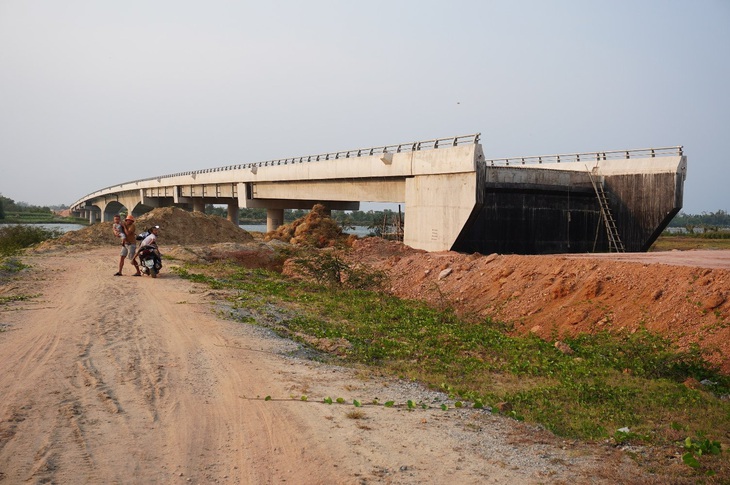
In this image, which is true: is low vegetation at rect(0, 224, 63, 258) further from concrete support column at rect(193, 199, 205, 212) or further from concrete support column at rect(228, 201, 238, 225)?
concrete support column at rect(193, 199, 205, 212)

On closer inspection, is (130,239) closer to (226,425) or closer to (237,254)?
(237,254)

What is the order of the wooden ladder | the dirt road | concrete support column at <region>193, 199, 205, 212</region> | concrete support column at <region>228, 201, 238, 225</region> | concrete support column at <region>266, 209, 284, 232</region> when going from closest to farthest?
the dirt road
the wooden ladder
concrete support column at <region>266, 209, 284, 232</region>
concrete support column at <region>228, 201, 238, 225</region>
concrete support column at <region>193, 199, 205, 212</region>

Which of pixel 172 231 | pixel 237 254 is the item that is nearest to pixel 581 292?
pixel 237 254

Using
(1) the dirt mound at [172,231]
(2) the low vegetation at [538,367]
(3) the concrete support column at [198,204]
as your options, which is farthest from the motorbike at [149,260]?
(3) the concrete support column at [198,204]

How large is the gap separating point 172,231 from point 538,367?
77.4 feet

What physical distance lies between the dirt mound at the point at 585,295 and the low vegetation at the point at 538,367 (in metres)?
0.50

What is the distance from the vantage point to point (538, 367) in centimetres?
895

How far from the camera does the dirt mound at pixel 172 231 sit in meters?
26.4

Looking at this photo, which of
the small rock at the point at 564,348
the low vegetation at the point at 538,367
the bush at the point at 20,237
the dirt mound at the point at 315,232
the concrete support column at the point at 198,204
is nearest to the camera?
the low vegetation at the point at 538,367

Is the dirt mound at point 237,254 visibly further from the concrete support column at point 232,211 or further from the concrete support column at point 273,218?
the concrete support column at point 232,211

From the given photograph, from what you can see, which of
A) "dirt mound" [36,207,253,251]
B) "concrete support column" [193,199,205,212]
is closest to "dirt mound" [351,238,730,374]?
"dirt mound" [36,207,253,251]

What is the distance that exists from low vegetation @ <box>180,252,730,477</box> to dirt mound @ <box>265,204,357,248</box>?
1479cm

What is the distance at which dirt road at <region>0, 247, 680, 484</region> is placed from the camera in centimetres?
464

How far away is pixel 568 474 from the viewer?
189 inches
